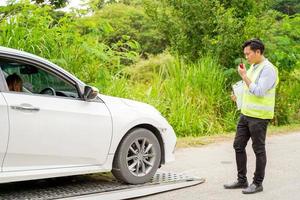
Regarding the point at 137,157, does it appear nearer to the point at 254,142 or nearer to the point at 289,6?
the point at 254,142

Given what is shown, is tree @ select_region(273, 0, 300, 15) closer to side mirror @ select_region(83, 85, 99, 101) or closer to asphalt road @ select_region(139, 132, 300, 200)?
asphalt road @ select_region(139, 132, 300, 200)

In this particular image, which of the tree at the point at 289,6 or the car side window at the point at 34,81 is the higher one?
the tree at the point at 289,6

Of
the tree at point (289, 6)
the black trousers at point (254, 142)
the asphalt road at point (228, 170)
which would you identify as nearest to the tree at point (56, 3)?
the asphalt road at point (228, 170)

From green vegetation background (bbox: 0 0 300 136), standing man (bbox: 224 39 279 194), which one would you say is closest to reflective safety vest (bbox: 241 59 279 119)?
standing man (bbox: 224 39 279 194)

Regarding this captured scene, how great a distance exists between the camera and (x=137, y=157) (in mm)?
6711

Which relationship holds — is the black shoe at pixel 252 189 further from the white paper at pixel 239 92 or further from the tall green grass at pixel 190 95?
the tall green grass at pixel 190 95

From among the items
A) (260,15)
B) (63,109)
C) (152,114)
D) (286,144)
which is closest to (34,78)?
(63,109)

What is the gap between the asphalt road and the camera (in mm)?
6371

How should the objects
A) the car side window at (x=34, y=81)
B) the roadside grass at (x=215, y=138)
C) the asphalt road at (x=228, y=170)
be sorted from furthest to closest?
the roadside grass at (x=215, y=138), the asphalt road at (x=228, y=170), the car side window at (x=34, y=81)

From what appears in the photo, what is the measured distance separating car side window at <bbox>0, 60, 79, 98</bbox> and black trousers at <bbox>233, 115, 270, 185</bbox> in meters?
2.08

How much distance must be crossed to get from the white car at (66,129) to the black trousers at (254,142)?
991 millimetres

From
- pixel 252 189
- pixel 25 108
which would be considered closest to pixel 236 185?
pixel 252 189

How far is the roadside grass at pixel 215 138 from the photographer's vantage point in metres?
10.7

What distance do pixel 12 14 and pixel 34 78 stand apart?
4.97 metres
